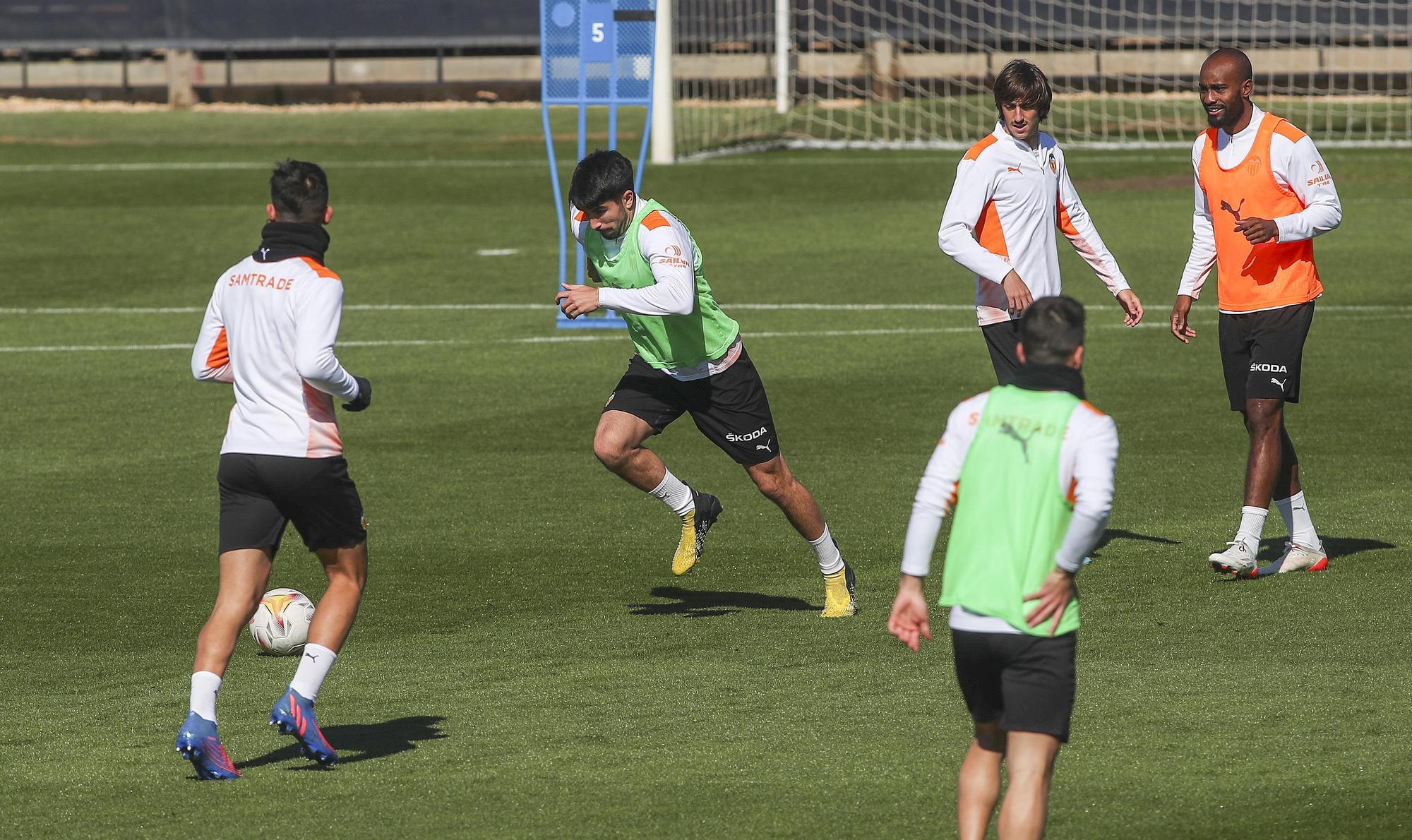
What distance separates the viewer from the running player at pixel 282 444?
6234 mm

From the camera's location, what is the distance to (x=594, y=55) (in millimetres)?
17172

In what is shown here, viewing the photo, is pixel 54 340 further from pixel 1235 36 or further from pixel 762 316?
pixel 1235 36

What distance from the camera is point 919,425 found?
517 inches

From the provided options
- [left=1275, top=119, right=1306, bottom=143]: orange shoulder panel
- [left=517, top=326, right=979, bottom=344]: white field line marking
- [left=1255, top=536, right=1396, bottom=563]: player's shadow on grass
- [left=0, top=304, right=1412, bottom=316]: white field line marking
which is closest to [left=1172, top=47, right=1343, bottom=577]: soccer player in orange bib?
[left=1275, top=119, right=1306, bottom=143]: orange shoulder panel

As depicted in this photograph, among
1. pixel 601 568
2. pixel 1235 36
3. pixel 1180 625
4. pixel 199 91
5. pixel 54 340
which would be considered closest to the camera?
pixel 1180 625

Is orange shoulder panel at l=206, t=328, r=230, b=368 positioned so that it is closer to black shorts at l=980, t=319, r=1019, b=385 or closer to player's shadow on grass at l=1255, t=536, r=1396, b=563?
black shorts at l=980, t=319, r=1019, b=385

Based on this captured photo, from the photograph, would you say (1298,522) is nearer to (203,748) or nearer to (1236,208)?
(1236,208)

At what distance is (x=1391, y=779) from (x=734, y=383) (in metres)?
3.43

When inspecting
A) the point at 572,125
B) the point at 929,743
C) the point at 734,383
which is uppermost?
the point at 572,125

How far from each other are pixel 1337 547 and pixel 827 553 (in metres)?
2.85

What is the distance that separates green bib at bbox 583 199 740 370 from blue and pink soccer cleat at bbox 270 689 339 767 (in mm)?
2713

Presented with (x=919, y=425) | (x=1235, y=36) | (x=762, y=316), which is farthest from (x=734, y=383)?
(x=1235, y=36)

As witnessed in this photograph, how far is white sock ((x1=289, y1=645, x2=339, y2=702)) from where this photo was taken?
6312 millimetres

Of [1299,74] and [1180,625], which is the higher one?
[1299,74]
